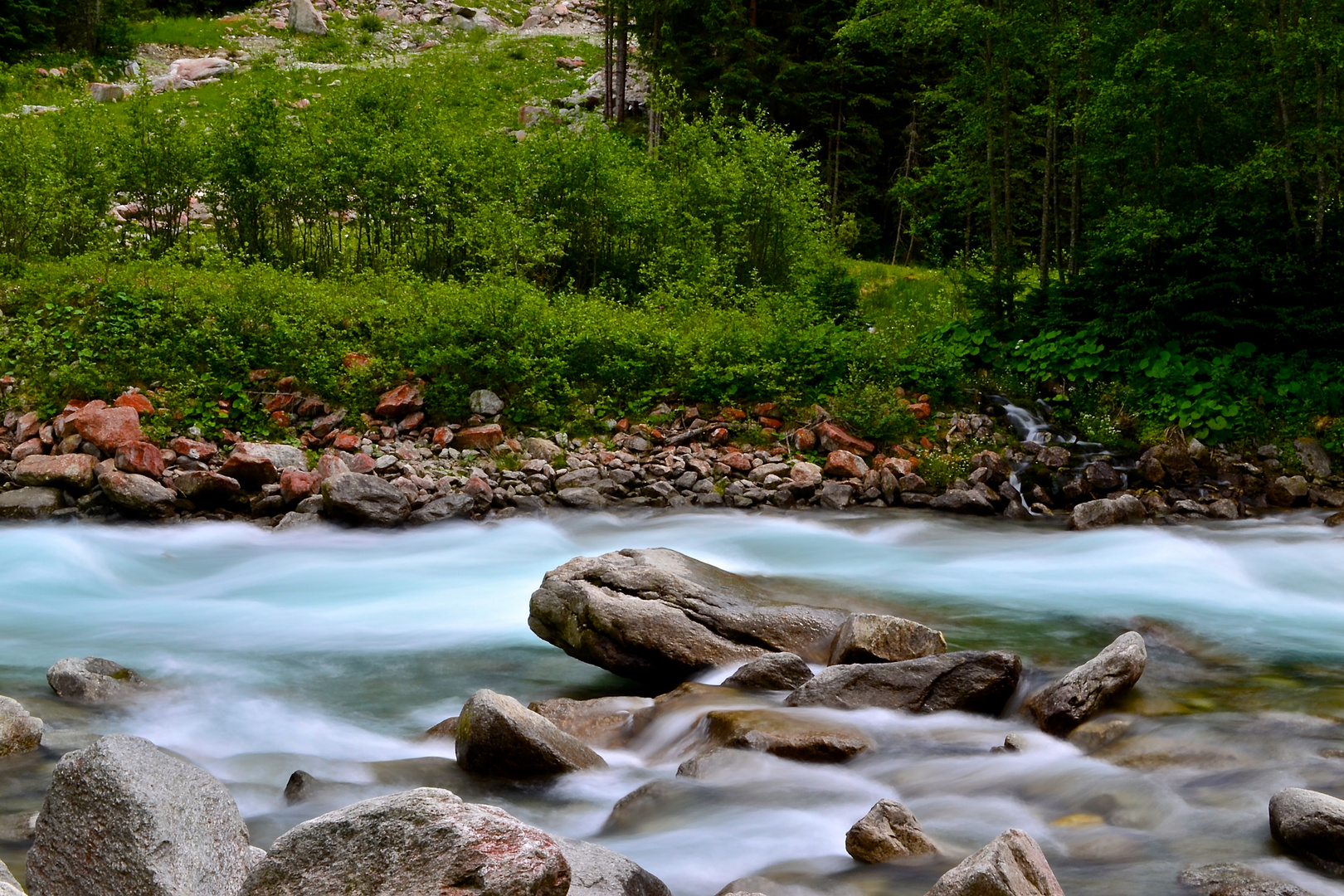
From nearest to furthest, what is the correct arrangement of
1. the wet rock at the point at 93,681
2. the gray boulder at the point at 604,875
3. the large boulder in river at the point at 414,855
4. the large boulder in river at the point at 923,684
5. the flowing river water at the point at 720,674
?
the large boulder in river at the point at 414,855 < the gray boulder at the point at 604,875 < the flowing river water at the point at 720,674 < the large boulder in river at the point at 923,684 < the wet rock at the point at 93,681

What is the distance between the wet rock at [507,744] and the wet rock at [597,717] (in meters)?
0.50

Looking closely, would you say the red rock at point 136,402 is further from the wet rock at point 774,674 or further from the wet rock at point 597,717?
the wet rock at point 774,674

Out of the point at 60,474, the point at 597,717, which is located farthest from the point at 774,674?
the point at 60,474

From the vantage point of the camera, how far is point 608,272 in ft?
68.9

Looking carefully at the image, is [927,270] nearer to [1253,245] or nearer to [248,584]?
[1253,245]

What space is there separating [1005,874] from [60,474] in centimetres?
1247

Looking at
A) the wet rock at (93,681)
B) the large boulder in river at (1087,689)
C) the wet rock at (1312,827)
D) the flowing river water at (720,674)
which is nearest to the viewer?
the wet rock at (1312,827)

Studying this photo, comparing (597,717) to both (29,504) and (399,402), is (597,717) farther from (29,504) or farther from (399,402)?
(29,504)

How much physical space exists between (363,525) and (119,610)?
9.94 ft

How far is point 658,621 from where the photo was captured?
7359 mm

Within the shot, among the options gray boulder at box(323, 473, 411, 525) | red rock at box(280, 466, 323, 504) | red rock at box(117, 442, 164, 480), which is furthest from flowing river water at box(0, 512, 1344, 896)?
red rock at box(117, 442, 164, 480)

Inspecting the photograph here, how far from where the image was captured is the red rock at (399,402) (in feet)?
47.9

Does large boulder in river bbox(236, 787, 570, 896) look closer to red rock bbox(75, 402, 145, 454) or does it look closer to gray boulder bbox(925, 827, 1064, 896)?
gray boulder bbox(925, 827, 1064, 896)

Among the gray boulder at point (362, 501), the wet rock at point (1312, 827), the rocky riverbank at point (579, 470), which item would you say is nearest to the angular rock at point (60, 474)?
the rocky riverbank at point (579, 470)
